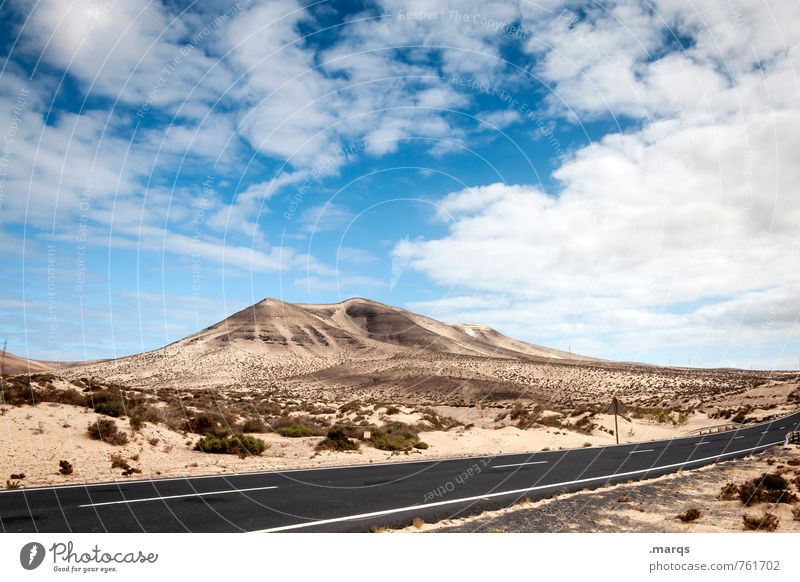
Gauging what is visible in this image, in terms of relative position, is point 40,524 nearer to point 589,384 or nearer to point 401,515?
point 401,515

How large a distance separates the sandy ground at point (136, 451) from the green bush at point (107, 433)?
0.89ft

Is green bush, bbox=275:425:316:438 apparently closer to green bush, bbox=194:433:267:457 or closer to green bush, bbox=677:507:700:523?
green bush, bbox=194:433:267:457

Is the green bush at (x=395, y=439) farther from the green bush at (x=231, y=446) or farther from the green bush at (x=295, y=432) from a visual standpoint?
the green bush at (x=231, y=446)

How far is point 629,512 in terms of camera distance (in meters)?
10.9

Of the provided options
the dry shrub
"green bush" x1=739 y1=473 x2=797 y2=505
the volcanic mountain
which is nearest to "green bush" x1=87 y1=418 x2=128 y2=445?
the dry shrub

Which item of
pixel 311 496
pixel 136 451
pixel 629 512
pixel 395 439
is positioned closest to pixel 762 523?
pixel 629 512

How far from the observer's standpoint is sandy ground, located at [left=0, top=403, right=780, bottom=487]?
17.3 m

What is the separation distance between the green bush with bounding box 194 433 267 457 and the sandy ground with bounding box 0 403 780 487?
511mm

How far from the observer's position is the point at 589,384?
88.4m

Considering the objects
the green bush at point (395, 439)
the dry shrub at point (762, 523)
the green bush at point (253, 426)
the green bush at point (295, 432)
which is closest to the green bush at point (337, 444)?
the green bush at point (395, 439)

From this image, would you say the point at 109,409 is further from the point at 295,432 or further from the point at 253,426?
the point at 295,432

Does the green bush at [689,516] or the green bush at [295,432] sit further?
the green bush at [295,432]

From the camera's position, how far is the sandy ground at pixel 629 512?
9.46 m

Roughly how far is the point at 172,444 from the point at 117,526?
15.2 m
